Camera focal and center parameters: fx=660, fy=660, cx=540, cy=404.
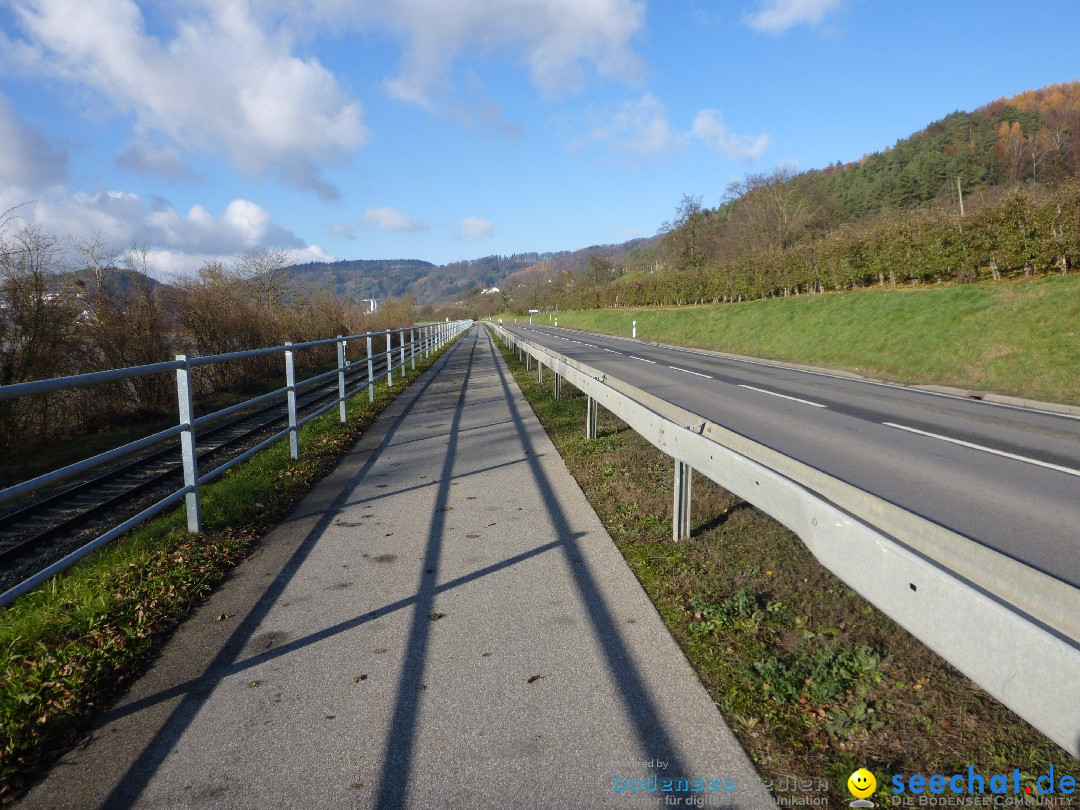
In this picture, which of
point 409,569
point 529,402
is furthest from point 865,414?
point 409,569

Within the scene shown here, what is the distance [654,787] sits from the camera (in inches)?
91.6

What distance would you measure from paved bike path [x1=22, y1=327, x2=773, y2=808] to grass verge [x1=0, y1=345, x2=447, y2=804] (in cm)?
14

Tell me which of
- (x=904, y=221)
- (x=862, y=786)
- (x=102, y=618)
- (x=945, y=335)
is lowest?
(x=862, y=786)

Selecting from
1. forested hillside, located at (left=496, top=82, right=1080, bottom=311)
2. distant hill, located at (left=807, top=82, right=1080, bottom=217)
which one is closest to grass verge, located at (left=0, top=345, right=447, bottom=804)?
forested hillside, located at (left=496, top=82, right=1080, bottom=311)

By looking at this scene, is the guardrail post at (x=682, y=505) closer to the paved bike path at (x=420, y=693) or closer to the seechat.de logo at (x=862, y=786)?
the paved bike path at (x=420, y=693)

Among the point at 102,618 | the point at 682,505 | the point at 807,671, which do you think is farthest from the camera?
the point at 682,505

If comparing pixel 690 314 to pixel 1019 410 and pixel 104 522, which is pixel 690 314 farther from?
pixel 104 522

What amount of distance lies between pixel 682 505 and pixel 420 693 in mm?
2650

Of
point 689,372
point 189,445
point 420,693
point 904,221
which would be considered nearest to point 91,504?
point 189,445

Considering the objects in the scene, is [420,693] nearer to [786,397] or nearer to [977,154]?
[786,397]

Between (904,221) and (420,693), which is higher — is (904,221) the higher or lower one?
the higher one

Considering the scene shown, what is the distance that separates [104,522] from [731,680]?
21.9 feet

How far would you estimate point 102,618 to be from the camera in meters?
3.60

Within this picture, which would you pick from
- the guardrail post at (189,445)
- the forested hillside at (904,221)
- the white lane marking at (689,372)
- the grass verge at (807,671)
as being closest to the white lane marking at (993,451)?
the grass verge at (807,671)
